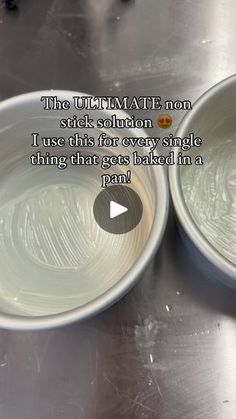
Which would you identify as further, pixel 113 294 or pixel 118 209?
pixel 118 209

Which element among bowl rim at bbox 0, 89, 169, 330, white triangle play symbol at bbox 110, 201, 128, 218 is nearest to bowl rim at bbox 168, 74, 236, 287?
bowl rim at bbox 0, 89, 169, 330

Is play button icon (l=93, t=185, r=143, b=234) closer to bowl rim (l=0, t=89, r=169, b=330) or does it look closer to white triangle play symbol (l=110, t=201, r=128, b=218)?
white triangle play symbol (l=110, t=201, r=128, b=218)

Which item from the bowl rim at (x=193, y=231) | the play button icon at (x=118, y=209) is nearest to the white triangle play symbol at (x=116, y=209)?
the play button icon at (x=118, y=209)

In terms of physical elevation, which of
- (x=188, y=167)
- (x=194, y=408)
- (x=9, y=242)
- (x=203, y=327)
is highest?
(x=188, y=167)

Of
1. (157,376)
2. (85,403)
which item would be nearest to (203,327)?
(157,376)

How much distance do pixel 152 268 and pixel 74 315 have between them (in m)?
0.23

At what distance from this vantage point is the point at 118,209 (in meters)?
0.83

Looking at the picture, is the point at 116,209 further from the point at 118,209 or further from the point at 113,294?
the point at 113,294

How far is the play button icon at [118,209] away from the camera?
2.67 feet

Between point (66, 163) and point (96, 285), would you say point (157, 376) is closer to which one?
point (96, 285)

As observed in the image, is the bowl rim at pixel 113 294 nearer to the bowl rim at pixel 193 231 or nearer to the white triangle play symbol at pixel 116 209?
the bowl rim at pixel 193 231

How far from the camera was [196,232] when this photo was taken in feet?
2.21

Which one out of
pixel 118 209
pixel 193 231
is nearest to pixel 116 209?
pixel 118 209

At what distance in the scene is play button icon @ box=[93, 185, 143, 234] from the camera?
0.81 meters
